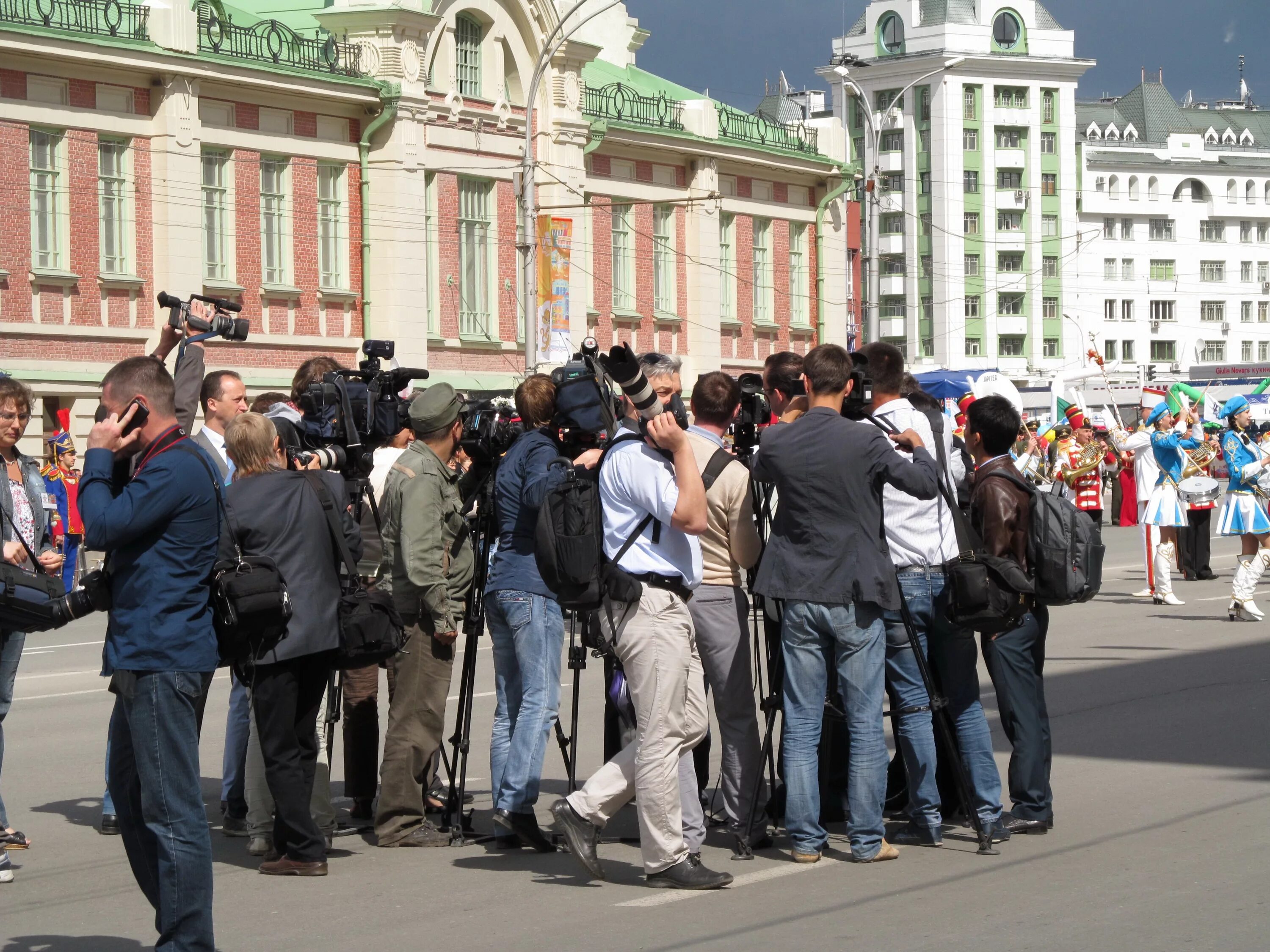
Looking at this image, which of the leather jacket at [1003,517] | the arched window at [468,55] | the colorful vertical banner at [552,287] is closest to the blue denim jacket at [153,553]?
the leather jacket at [1003,517]

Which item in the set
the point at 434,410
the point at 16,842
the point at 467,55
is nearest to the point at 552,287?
the point at 467,55

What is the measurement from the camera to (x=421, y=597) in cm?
823

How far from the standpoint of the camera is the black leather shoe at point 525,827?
8109mm

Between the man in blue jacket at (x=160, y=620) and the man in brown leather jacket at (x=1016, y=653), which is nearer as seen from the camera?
the man in blue jacket at (x=160, y=620)

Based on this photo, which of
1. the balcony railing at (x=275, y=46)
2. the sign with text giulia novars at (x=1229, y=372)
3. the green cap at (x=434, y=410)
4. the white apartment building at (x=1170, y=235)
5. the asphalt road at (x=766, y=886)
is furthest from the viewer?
the white apartment building at (x=1170, y=235)

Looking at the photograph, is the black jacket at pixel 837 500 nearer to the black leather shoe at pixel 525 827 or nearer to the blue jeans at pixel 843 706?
the blue jeans at pixel 843 706

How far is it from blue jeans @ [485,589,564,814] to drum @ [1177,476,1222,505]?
1275 cm

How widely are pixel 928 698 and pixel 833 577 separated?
31.4 inches

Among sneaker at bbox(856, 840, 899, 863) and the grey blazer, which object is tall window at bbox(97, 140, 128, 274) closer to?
the grey blazer

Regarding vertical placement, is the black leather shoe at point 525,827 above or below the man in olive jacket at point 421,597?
below

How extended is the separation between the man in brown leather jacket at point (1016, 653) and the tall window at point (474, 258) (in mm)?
30840

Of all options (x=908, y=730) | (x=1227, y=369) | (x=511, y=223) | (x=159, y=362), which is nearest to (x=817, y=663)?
(x=908, y=730)

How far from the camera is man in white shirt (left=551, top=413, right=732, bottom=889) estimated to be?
23.7ft

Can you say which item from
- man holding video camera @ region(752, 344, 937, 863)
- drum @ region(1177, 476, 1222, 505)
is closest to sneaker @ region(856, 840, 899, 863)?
man holding video camera @ region(752, 344, 937, 863)
